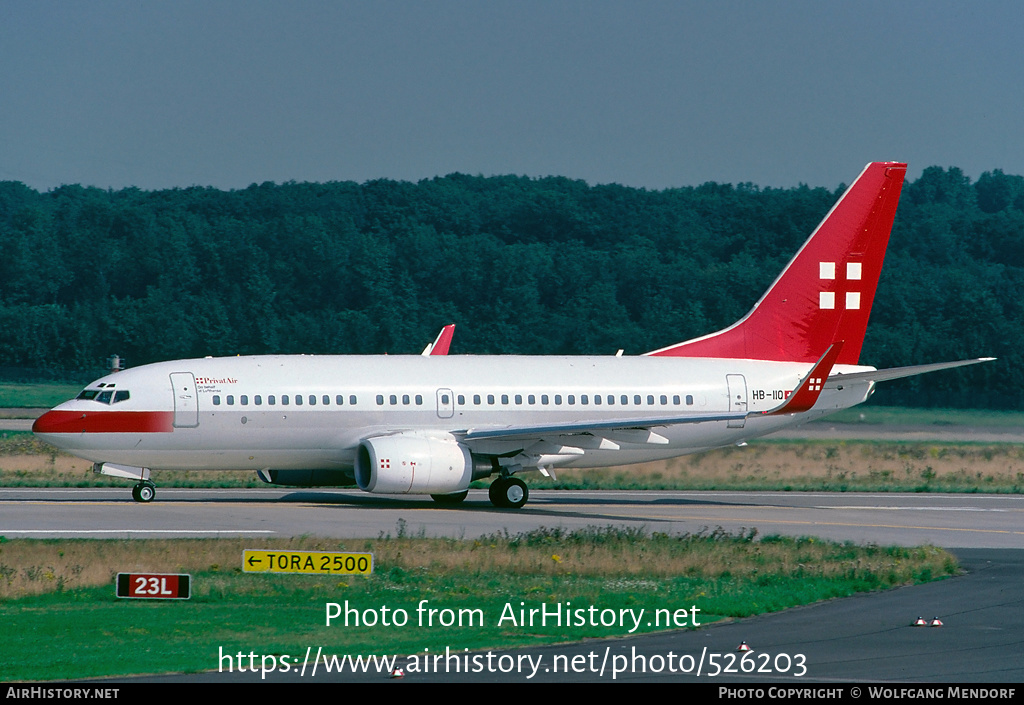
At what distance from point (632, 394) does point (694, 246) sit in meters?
85.8

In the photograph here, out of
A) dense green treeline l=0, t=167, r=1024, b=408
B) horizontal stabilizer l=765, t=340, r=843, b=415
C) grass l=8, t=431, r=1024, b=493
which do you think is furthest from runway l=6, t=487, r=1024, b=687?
dense green treeline l=0, t=167, r=1024, b=408

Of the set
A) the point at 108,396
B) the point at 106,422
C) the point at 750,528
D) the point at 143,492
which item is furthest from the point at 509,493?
the point at 108,396

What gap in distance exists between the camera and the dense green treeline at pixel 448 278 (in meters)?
87.1

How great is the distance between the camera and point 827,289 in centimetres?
3991

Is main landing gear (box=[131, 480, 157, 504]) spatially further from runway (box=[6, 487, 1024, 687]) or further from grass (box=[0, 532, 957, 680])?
grass (box=[0, 532, 957, 680])

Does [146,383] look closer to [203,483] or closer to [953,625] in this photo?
[203,483]

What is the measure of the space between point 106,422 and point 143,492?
2.05 meters

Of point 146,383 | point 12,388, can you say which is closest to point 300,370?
point 146,383

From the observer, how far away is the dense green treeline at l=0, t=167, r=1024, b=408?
286 feet

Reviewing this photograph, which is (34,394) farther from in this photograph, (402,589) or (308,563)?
(402,589)

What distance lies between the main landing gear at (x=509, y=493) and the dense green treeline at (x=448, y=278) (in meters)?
48.6

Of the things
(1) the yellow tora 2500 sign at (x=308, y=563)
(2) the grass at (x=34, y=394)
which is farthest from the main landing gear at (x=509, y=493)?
(2) the grass at (x=34, y=394)

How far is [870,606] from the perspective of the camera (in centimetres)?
1978

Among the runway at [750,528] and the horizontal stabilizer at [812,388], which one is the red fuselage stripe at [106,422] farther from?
the horizontal stabilizer at [812,388]
